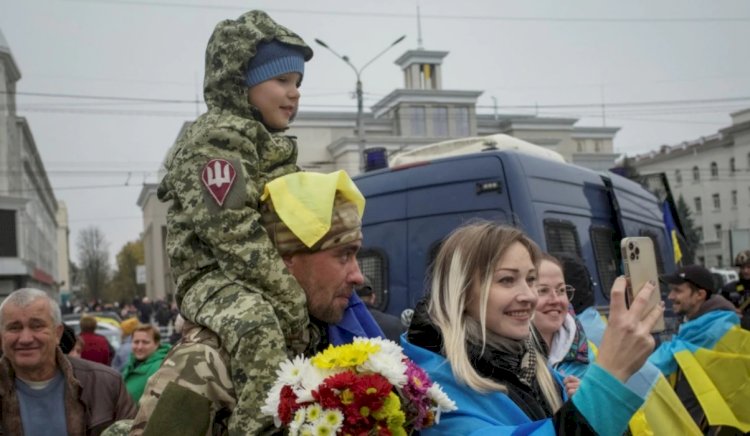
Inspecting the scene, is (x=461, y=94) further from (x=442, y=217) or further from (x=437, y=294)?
(x=437, y=294)

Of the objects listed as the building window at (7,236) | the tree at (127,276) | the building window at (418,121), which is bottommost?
the tree at (127,276)

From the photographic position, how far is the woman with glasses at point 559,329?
413cm

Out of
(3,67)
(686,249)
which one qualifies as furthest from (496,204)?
(3,67)

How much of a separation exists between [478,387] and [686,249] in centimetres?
1001

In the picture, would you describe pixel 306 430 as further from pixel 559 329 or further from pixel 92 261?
pixel 92 261

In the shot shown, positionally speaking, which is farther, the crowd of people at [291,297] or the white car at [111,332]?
the white car at [111,332]

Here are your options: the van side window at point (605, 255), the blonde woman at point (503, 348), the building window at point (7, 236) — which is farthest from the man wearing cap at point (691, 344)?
the building window at point (7, 236)

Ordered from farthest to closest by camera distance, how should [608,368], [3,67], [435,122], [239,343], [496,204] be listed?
1. [3,67]
2. [435,122]
3. [496,204]
4. [239,343]
5. [608,368]

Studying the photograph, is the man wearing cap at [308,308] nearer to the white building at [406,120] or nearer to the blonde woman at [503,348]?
the blonde woman at [503,348]

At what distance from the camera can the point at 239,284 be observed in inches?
104

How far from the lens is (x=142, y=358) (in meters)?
7.98

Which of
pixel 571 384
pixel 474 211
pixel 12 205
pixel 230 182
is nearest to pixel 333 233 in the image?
pixel 230 182

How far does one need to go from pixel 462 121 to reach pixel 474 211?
50896mm

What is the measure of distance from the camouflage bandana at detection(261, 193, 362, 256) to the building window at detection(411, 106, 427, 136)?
5302 centimetres
